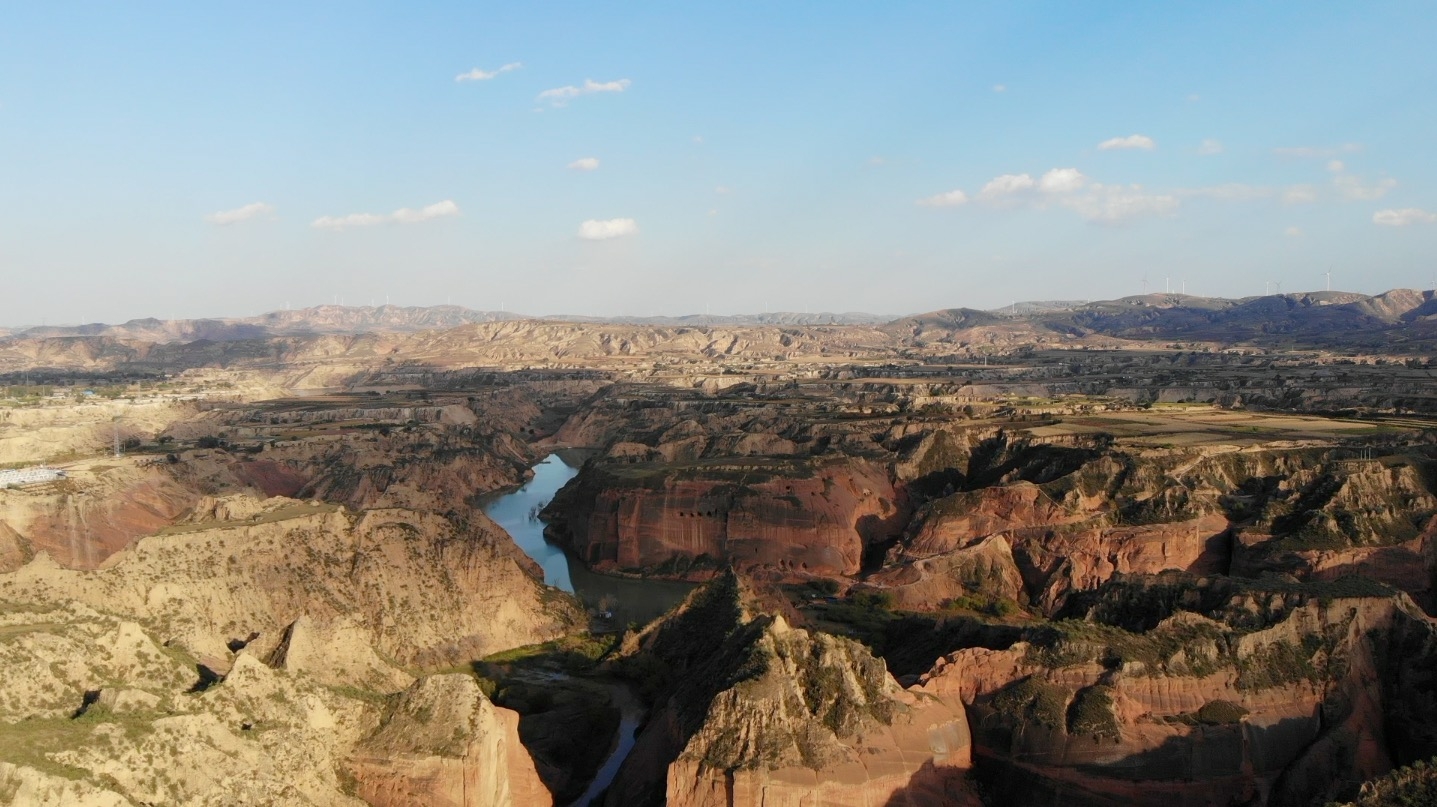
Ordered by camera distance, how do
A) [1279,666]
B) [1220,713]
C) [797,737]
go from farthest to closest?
[1279,666] < [1220,713] < [797,737]

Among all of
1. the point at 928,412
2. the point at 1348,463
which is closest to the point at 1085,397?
the point at 928,412

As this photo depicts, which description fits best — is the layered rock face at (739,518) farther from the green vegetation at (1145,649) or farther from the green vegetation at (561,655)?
the green vegetation at (1145,649)

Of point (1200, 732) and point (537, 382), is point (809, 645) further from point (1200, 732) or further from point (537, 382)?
point (537, 382)

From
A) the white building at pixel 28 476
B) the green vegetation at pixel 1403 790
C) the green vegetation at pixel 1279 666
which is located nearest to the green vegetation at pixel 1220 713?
the green vegetation at pixel 1279 666

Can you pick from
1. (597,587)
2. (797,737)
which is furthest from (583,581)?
(797,737)

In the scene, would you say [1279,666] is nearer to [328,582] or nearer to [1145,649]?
[1145,649]

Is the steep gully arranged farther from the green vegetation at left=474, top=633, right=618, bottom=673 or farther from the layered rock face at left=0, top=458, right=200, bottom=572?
the layered rock face at left=0, top=458, right=200, bottom=572

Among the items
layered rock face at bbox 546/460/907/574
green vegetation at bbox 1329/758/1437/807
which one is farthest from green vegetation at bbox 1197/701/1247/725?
layered rock face at bbox 546/460/907/574
